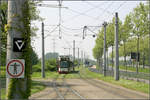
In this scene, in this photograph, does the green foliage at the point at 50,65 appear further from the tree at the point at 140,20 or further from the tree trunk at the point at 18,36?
the tree trunk at the point at 18,36

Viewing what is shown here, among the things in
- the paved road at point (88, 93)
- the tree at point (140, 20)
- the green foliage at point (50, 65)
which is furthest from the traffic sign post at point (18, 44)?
the green foliage at point (50, 65)

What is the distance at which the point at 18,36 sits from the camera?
17.7ft

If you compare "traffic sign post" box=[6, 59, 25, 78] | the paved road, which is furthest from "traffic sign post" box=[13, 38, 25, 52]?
the paved road

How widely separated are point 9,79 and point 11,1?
1657mm

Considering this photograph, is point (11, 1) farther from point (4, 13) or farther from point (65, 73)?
point (65, 73)

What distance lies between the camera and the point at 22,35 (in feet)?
Answer: 17.9

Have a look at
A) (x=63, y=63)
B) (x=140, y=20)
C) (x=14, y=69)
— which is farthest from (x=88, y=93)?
(x=63, y=63)

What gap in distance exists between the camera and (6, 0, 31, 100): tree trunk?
5.31 m

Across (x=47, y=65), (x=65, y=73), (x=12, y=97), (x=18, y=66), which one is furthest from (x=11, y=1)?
(x=47, y=65)

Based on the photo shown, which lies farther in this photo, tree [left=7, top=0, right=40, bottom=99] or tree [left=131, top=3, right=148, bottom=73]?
tree [left=131, top=3, right=148, bottom=73]

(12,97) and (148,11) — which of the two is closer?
(12,97)

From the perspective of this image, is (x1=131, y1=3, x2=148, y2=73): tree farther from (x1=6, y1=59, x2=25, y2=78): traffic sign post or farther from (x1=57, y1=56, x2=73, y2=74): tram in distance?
(x1=6, y1=59, x2=25, y2=78): traffic sign post

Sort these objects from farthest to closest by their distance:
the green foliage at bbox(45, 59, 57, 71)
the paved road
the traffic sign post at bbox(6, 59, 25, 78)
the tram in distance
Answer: the green foliage at bbox(45, 59, 57, 71)
the tram in distance
the paved road
the traffic sign post at bbox(6, 59, 25, 78)

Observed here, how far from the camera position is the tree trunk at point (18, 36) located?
5.31 meters
